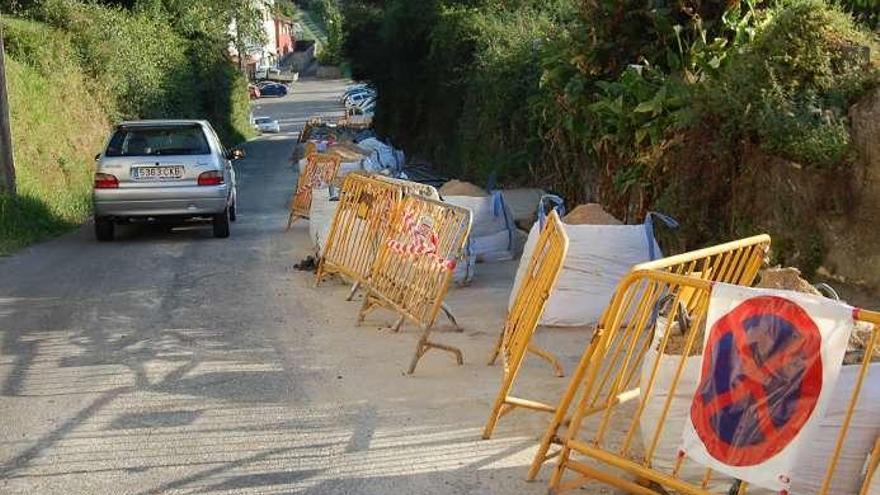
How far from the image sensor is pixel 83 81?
25797 mm

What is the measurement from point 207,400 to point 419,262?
7.34ft

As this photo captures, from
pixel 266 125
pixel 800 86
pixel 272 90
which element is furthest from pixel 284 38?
pixel 800 86

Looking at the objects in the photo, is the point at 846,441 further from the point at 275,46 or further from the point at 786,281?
the point at 275,46

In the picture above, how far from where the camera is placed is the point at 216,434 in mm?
6020

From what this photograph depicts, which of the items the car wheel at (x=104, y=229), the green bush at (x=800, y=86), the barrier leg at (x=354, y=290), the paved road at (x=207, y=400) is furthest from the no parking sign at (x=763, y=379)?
the car wheel at (x=104, y=229)

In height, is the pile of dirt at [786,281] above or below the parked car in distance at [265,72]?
above

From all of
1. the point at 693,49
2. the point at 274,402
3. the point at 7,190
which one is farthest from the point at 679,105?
the point at 7,190

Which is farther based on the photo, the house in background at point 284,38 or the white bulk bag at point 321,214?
the house in background at point 284,38

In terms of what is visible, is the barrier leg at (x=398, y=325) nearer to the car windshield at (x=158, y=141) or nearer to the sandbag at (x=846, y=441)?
the sandbag at (x=846, y=441)

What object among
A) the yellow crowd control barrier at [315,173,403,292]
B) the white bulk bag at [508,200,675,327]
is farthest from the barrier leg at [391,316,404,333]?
the white bulk bag at [508,200,675,327]

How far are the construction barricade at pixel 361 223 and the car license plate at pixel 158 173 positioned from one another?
419cm

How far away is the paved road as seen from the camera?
5.37 m

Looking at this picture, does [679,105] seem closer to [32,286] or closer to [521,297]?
[521,297]

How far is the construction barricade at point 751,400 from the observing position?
409cm
